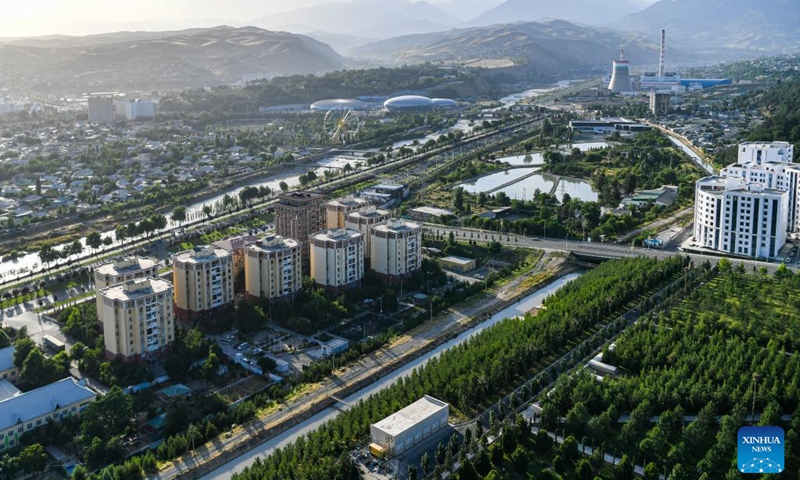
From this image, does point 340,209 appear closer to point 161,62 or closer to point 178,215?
point 178,215

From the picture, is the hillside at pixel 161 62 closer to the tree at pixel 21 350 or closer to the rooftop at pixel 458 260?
the rooftop at pixel 458 260

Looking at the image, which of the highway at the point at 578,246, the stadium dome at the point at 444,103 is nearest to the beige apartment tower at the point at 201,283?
the highway at the point at 578,246

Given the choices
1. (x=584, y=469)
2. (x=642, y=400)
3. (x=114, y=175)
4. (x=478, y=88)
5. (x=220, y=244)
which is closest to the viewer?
(x=584, y=469)

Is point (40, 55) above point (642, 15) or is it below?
below

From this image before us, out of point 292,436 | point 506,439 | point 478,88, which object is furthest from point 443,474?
point 478,88

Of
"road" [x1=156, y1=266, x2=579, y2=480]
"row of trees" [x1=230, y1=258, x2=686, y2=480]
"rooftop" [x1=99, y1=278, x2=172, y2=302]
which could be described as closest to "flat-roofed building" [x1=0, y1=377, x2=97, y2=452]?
"rooftop" [x1=99, y1=278, x2=172, y2=302]

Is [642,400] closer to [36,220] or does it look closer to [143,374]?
[143,374]
